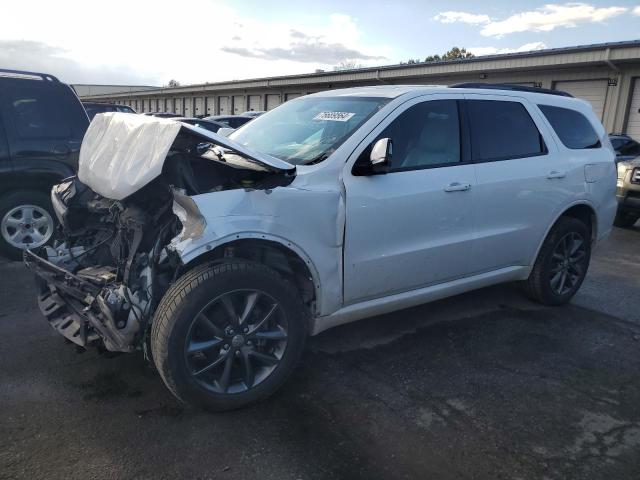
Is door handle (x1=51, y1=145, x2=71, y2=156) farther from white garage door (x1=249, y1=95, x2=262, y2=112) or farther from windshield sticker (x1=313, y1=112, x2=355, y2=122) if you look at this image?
white garage door (x1=249, y1=95, x2=262, y2=112)

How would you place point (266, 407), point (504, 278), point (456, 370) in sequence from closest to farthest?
point (266, 407) < point (456, 370) < point (504, 278)

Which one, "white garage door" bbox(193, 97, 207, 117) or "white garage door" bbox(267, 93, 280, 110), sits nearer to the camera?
"white garage door" bbox(267, 93, 280, 110)

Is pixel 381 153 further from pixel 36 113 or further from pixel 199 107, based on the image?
pixel 199 107

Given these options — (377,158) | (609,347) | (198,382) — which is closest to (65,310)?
(198,382)

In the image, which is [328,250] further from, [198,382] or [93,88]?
[93,88]

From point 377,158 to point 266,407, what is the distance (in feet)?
5.36

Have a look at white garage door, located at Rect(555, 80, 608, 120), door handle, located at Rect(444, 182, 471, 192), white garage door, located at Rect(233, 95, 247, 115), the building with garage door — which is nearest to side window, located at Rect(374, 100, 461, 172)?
door handle, located at Rect(444, 182, 471, 192)

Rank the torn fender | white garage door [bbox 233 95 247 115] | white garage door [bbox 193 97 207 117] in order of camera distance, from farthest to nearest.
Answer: white garage door [bbox 193 97 207 117] → white garage door [bbox 233 95 247 115] → the torn fender

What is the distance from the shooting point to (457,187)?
3.76m

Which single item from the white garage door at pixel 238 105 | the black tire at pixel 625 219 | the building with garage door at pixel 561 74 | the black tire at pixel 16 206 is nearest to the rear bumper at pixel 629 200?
the black tire at pixel 625 219

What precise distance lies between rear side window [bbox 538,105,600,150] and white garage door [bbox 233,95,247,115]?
107 ft

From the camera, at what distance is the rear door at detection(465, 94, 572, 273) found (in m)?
4.01

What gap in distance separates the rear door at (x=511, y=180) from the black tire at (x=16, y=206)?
4.49 meters

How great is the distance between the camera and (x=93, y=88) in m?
88.3
